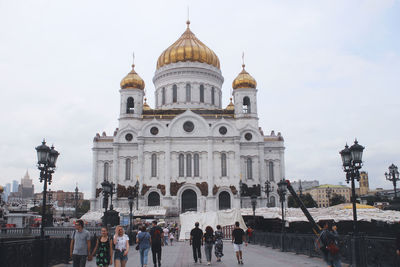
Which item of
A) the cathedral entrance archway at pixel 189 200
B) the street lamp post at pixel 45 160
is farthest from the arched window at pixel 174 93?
the street lamp post at pixel 45 160

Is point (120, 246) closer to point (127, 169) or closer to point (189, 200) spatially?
point (189, 200)

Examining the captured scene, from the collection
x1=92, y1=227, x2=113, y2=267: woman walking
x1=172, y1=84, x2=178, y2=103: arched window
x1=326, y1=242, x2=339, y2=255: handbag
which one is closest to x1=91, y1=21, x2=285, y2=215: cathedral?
x1=172, y1=84, x2=178, y2=103: arched window

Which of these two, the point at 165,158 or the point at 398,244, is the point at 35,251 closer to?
the point at 398,244

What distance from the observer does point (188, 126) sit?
51.1 metres

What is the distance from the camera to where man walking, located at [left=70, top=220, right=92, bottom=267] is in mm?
9727

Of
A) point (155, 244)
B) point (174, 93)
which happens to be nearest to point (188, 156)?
point (174, 93)

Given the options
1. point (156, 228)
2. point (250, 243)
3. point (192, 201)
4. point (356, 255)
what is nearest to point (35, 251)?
point (156, 228)

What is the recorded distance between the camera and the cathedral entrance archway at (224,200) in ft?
159

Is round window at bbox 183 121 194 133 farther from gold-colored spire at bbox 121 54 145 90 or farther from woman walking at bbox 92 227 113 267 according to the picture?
woman walking at bbox 92 227 113 267

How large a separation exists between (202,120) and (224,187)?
8763 millimetres

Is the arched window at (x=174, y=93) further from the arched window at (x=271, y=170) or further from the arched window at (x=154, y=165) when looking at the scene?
the arched window at (x=271, y=170)

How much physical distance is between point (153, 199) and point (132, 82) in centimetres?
1545

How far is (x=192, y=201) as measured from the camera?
4862 centimetres

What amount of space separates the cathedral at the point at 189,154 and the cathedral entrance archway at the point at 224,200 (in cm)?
12
